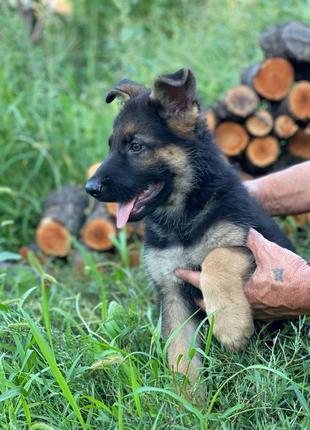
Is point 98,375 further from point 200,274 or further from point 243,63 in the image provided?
point 243,63

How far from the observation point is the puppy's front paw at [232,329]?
2947 mm

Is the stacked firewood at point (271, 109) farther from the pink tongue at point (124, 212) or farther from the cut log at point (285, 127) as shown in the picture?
the pink tongue at point (124, 212)

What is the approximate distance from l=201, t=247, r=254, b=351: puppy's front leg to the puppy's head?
0.42 meters

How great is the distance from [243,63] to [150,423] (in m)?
5.43

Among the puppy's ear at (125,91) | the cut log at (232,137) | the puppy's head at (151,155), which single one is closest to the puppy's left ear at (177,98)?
the puppy's head at (151,155)

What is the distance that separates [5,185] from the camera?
5.99m

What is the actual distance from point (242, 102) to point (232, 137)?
29 cm

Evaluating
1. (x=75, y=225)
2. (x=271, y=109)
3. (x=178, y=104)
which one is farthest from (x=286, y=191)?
(x=75, y=225)

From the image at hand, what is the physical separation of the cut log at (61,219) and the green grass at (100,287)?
0.14m

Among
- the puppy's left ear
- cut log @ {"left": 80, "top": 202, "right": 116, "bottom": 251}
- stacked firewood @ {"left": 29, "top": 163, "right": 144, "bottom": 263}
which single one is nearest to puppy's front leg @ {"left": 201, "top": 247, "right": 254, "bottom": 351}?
the puppy's left ear

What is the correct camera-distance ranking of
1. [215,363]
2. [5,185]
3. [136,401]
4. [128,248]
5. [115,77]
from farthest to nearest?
[115,77]
[5,185]
[128,248]
[215,363]
[136,401]

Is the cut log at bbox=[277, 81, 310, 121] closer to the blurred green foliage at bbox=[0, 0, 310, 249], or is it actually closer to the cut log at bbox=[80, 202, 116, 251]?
the blurred green foliage at bbox=[0, 0, 310, 249]

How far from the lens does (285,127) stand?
5430 mm

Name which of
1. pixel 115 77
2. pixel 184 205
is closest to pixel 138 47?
pixel 115 77
